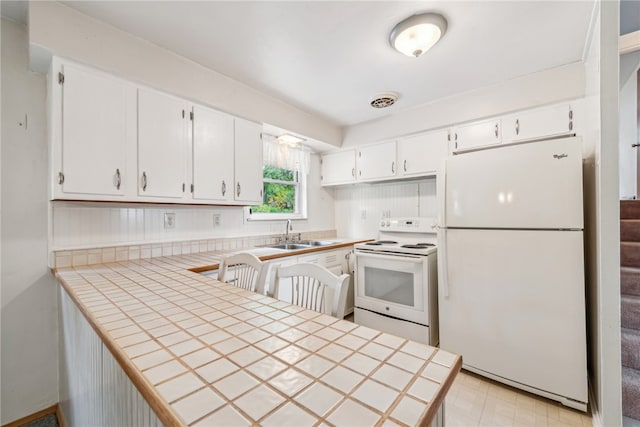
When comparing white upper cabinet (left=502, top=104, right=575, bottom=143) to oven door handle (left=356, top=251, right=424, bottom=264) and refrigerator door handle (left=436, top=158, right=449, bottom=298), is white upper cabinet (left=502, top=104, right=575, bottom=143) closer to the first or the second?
refrigerator door handle (left=436, top=158, right=449, bottom=298)

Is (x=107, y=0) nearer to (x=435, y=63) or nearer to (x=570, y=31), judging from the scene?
(x=435, y=63)

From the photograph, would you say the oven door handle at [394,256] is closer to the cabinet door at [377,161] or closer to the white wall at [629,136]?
the cabinet door at [377,161]

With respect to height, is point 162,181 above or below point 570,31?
below

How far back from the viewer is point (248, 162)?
2.53m

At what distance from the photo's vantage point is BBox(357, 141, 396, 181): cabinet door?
312cm

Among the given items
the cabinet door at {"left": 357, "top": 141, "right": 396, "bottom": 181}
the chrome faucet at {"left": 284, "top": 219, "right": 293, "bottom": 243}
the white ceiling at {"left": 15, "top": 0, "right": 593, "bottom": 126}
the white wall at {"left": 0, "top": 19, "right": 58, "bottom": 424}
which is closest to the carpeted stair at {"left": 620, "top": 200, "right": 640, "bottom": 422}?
the white ceiling at {"left": 15, "top": 0, "right": 593, "bottom": 126}

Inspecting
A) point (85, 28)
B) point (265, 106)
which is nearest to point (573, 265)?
point (265, 106)

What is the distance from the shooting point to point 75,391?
4.36 feet

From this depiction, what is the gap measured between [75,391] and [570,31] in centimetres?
353

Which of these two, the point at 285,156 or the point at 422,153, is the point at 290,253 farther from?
the point at 422,153

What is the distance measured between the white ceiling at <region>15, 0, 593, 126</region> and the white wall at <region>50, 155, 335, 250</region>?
1.21 metres

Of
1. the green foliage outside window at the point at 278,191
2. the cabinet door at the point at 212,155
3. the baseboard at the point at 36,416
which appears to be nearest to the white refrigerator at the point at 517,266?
the cabinet door at the point at 212,155

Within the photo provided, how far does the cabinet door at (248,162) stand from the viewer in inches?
96.3

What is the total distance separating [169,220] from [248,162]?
0.85 m
